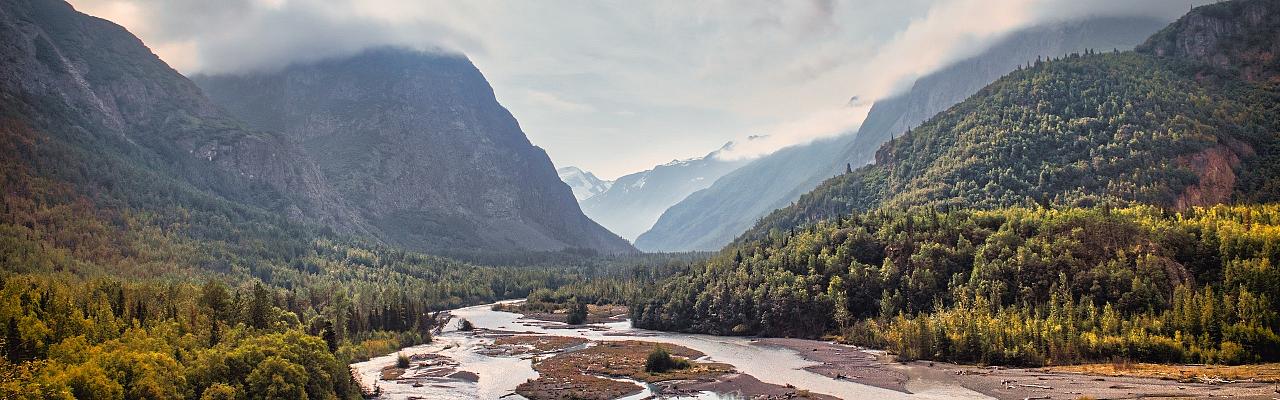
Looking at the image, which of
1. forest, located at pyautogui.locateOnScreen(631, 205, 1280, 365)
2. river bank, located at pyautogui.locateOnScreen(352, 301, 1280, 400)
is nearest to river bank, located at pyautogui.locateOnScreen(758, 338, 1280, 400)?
river bank, located at pyautogui.locateOnScreen(352, 301, 1280, 400)

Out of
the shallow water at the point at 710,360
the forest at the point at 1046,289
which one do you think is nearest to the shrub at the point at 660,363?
the shallow water at the point at 710,360

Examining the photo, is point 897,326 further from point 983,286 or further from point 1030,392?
point 1030,392

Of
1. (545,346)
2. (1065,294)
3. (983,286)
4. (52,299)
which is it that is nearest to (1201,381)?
(1065,294)

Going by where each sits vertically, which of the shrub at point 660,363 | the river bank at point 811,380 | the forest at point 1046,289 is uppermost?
the forest at point 1046,289

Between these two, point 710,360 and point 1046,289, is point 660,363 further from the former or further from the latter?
point 1046,289

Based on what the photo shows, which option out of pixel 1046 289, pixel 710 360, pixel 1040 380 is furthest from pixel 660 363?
pixel 1046 289

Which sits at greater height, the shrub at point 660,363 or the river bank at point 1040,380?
the shrub at point 660,363

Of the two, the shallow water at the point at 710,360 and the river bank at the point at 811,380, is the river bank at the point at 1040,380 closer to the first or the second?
the river bank at the point at 811,380

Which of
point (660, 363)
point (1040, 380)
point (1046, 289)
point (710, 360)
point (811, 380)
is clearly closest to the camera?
point (1040, 380)

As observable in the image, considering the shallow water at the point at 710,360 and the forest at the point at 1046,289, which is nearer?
the shallow water at the point at 710,360
